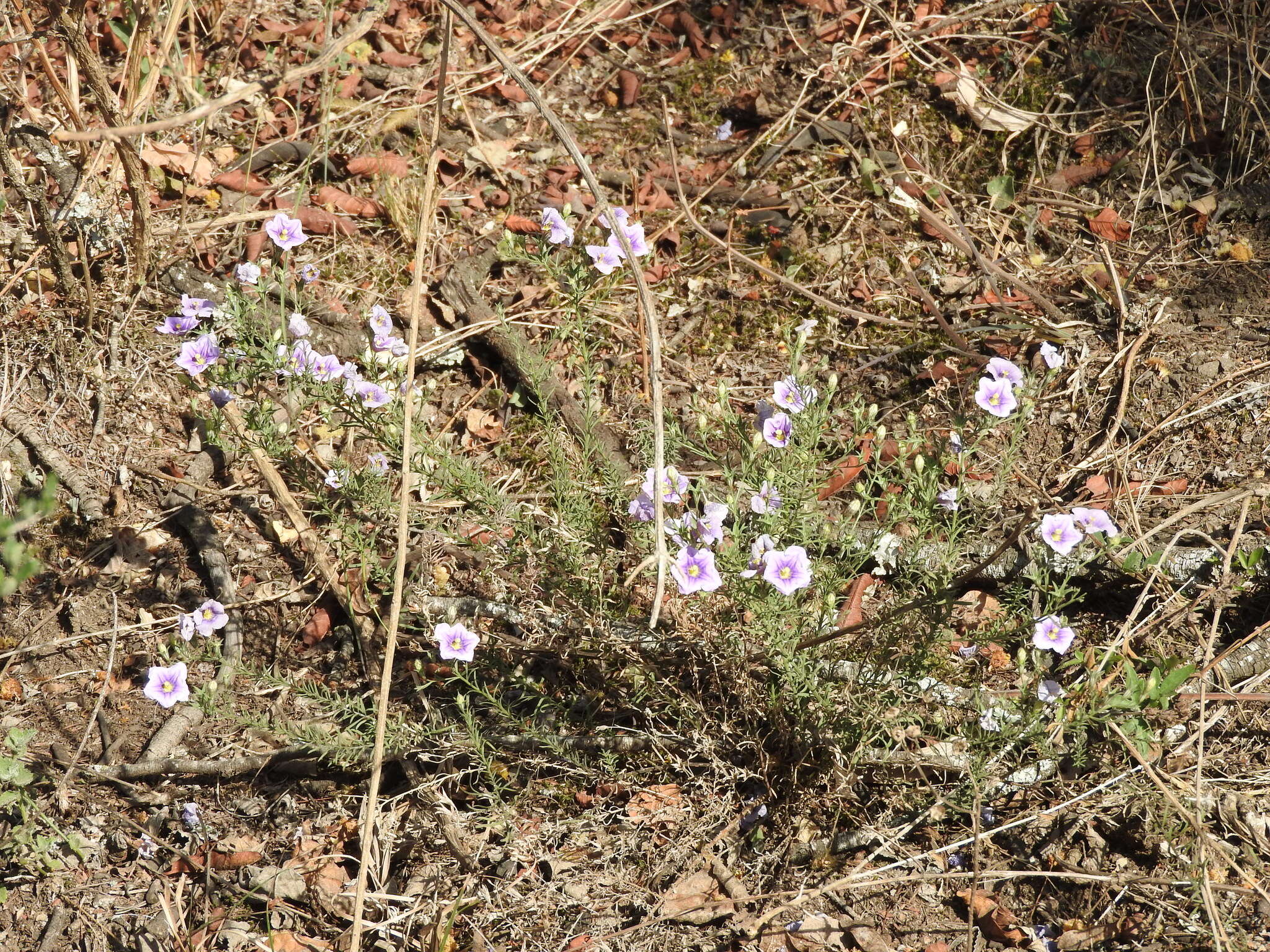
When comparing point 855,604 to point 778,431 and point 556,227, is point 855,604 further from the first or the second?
point 556,227

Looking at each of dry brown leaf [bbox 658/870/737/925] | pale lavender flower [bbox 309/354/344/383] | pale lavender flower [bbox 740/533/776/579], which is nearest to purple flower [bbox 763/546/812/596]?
pale lavender flower [bbox 740/533/776/579]

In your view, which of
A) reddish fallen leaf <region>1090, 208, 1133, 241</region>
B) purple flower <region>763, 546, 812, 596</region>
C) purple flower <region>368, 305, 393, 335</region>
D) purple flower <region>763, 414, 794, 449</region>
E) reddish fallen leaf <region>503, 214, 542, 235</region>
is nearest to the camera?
purple flower <region>763, 546, 812, 596</region>

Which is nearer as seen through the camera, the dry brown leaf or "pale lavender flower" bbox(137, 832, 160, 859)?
the dry brown leaf

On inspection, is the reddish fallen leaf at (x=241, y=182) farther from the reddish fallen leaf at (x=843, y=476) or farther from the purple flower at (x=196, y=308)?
the reddish fallen leaf at (x=843, y=476)

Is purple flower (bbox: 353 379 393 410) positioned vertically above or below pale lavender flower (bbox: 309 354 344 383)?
below

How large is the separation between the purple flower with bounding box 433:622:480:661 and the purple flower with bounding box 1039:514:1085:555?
4.49ft

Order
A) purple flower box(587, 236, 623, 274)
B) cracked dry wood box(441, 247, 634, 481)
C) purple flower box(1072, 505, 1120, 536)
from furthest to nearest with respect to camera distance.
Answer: cracked dry wood box(441, 247, 634, 481), purple flower box(587, 236, 623, 274), purple flower box(1072, 505, 1120, 536)

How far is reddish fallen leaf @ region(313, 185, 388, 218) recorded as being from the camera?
12.6 feet

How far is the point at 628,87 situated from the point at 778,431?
248 cm

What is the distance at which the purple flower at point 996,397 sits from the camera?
240cm

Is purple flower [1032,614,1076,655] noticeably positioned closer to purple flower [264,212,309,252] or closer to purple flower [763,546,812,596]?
purple flower [763,546,812,596]

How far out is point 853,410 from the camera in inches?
93.0

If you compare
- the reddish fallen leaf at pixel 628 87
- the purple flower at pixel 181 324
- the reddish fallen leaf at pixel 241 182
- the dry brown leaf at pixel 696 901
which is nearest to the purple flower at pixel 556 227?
the purple flower at pixel 181 324

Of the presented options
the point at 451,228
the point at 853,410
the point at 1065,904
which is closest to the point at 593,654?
the point at 853,410
